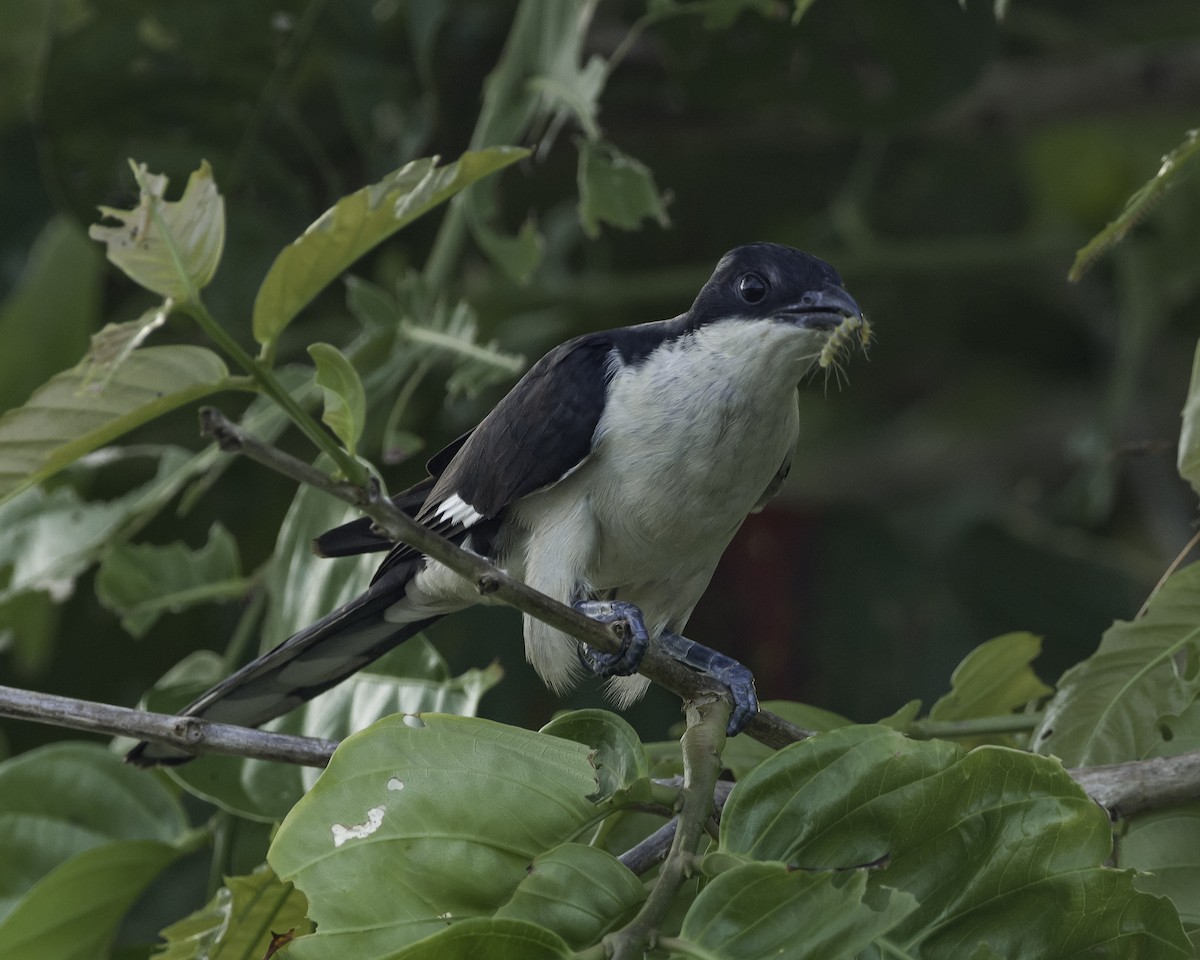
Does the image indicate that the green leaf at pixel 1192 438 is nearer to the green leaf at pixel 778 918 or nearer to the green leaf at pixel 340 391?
the green leaf at pixel 778 918

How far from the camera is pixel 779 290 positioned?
2.24 metres

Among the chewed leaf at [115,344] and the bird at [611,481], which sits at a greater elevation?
the chewed leaf at [115,344]

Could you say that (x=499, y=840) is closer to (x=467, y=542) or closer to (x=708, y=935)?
(x=708, y=935)

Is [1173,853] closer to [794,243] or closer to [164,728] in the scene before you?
[164,728]

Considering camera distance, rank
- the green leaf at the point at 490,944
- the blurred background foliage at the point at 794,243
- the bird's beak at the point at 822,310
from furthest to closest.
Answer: the blurred background foliage at the point at 794,243
the bird's beak at the point at 822,310
the green leaf at the point at 490,944

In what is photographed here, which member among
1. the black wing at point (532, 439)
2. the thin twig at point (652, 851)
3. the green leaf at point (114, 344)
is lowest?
the thin twig at point (652, 851)

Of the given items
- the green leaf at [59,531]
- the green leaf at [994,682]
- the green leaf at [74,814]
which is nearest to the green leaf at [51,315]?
the green leaf at [59,531]

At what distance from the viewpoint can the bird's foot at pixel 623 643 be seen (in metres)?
1.93

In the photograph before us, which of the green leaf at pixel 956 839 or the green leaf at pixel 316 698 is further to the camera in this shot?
the green leaf at pixel 316 698

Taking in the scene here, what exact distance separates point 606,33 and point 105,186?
1.47 meters

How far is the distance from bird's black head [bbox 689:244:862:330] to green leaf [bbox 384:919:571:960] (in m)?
1.08

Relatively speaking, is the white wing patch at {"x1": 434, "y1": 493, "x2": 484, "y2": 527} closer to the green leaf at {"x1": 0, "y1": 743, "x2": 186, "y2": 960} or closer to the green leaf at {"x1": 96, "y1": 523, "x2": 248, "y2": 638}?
the green leaf at {"x1": 96, "y1": 523, "x2": 248, "y2": 638}

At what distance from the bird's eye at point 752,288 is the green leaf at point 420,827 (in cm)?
95

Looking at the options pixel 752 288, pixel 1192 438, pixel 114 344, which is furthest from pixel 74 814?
pixel 1192 438
